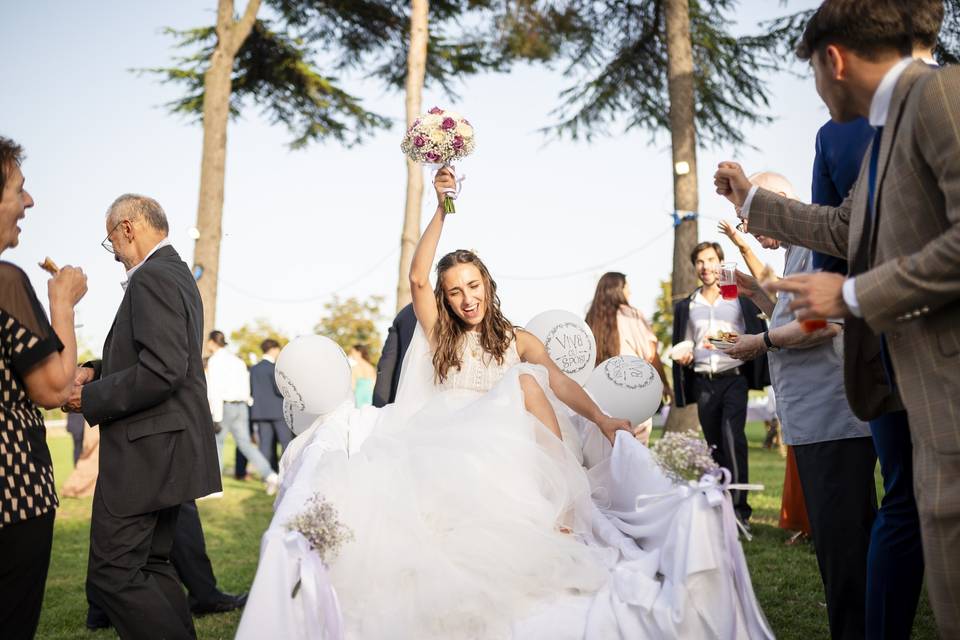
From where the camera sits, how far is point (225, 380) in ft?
38.0

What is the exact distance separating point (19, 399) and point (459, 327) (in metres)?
2.31

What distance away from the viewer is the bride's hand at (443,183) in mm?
4367

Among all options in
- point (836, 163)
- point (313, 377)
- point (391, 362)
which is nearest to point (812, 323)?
point (836, 163)

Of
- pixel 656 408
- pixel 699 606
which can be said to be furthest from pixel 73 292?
pixel 656 408

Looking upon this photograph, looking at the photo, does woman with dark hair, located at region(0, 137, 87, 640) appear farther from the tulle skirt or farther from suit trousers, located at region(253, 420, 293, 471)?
suit trousers, located at region(253, 420, 293, 471)

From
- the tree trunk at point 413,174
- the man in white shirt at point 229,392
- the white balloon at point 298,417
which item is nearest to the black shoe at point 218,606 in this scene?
the white balloon at point 298,417

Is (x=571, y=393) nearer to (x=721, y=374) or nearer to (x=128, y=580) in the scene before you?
(x=128, y=580)

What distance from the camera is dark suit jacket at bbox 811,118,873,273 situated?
9.69 ft

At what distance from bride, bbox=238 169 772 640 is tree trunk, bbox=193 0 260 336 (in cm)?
827

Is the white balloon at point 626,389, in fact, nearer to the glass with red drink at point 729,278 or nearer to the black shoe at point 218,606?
the glass with red drink at point 729,278

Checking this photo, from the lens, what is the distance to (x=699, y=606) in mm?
2799

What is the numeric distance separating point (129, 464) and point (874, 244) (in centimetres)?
287

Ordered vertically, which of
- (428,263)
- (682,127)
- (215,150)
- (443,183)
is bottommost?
(428,263)

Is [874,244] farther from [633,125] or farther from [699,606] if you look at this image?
[633,125]
